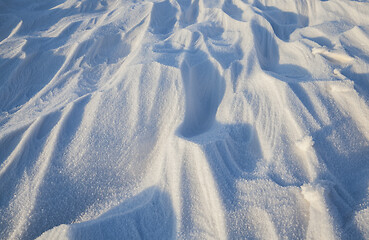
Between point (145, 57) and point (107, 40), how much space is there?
613 mm

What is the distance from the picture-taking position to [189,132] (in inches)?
50.9

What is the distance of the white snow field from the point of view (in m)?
0.95

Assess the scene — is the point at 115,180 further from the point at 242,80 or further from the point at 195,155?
the point at 242,80

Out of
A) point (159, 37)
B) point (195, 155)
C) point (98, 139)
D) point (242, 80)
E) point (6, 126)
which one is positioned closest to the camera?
point (195, 155)

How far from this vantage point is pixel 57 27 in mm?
2305

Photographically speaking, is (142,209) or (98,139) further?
(98,139)

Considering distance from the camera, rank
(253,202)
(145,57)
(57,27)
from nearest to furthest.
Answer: (253,202)
(145,57)
(57,27)

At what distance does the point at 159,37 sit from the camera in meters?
1.95

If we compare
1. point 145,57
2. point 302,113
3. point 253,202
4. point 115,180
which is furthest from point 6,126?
point 302,113

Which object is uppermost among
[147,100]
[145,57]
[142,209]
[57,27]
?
[57,27]

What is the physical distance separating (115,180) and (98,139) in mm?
277

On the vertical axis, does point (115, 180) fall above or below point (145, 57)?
below

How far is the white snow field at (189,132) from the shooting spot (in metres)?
0.95

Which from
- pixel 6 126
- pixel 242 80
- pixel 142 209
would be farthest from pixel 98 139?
pixel 242 80
